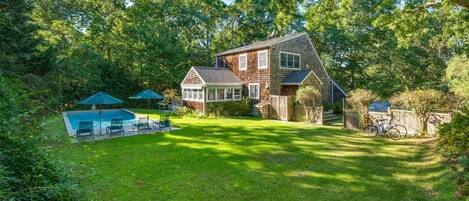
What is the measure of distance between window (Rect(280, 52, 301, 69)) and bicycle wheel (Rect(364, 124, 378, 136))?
10040mm

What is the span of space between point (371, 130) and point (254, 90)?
36.6 ft

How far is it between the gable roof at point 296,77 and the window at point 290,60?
0.61 metres

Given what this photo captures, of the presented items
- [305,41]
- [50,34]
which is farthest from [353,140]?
[50,34]

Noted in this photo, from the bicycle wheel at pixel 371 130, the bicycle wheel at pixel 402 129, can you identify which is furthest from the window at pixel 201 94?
the bicycle wheel at pixel 402 129

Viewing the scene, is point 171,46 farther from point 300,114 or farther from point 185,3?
point 300,114

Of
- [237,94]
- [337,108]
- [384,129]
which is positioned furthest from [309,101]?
[237,94]

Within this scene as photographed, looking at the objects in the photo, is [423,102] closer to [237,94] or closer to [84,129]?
[237,94]

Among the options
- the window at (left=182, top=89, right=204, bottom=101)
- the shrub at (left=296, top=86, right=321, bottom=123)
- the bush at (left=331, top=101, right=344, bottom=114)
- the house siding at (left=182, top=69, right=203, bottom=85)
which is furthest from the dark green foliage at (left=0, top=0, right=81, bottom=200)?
the bush at (left=331, top=101, right=344, bottom=114)

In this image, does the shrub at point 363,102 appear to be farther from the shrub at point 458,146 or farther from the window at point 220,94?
the window at point 220,94

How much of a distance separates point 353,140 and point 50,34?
28.3m

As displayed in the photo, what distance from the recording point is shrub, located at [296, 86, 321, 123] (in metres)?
19.2

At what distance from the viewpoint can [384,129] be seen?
14258 millimetres

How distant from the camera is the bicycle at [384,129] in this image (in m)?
13.8

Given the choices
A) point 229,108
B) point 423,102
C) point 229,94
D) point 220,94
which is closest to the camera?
point 423,102
